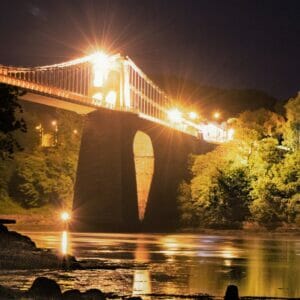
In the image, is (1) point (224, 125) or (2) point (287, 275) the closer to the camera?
(2) point (287, 275)

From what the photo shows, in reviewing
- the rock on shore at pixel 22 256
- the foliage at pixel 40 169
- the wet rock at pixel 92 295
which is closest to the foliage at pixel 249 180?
the foliage at pixel 40 169

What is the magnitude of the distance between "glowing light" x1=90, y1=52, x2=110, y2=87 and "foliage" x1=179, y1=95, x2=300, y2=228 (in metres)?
9.88

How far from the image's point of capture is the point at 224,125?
94188 mm

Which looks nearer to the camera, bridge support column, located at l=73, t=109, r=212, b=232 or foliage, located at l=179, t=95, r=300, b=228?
bridge support column, located at l=73, t=109, r=212, b=232

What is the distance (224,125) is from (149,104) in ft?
68.0

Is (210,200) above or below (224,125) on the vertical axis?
below

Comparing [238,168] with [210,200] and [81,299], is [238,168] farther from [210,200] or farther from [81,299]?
[81,299]

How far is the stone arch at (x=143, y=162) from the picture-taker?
66438mm

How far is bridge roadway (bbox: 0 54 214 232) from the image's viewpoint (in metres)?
58.5

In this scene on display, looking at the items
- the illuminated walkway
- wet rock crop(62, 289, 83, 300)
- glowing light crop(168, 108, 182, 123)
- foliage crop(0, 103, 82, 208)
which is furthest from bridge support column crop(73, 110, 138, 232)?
wet rock crop(62, 289, 83, 300)

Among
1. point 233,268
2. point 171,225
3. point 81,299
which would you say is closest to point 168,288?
point 81,299

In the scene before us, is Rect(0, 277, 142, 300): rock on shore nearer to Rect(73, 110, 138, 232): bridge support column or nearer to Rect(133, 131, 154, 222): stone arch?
Rect(73, 110, 138, 232): bridge support column

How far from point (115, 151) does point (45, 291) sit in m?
46.3

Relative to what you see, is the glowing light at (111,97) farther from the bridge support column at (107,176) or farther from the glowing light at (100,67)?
the bridge support column at (107,176)
